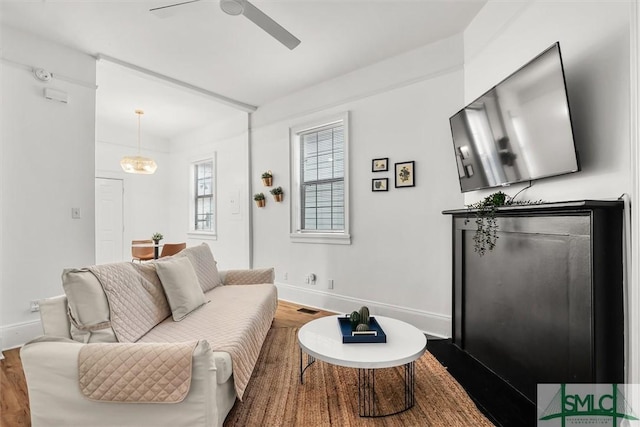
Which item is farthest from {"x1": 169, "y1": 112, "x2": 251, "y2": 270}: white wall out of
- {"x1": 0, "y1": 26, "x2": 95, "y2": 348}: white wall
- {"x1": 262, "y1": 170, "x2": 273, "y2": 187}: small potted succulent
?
{"x1": 0, "y1": 26, "x2": 95, "y2": 348}: white wall

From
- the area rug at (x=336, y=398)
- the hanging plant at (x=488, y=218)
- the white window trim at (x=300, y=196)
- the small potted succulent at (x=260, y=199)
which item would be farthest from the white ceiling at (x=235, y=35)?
the area rug at (x=336, y=398)

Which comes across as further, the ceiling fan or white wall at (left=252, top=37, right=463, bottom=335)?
white wall at (left=252, top=37, right=463, bottom=335)

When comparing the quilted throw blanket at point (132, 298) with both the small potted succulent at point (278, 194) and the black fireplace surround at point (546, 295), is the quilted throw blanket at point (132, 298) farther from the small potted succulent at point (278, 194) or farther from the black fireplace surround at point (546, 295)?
the black fireplace surround at point (546, 295)

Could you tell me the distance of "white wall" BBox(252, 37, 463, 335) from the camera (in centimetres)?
295

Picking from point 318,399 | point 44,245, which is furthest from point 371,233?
point 44,245

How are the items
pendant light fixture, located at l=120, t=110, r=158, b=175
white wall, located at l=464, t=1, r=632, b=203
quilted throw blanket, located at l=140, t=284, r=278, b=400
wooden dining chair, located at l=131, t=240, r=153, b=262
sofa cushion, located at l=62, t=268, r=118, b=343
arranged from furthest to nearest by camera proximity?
wooden dining chair, located at l=131, t=240, r=153, b=262 → pendant light fixture, located at l=120, t=110, r=158, b=175 → quilted throw blanket, located at l=140, t=284, r=278, b=400 → sofa cushion, located at l=62, t=268, r=118, b=343 → white wall, located at l=464, t=1, r=632, b=203

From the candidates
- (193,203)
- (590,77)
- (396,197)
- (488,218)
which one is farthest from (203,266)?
(193,203)

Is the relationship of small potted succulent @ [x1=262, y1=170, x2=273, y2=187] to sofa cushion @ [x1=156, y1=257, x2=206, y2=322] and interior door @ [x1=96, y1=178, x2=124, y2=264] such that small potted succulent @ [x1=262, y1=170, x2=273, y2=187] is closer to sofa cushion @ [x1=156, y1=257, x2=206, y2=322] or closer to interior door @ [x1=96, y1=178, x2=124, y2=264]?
sofa cushion @ [x1=156, y1=257, x2=206, y2=322]

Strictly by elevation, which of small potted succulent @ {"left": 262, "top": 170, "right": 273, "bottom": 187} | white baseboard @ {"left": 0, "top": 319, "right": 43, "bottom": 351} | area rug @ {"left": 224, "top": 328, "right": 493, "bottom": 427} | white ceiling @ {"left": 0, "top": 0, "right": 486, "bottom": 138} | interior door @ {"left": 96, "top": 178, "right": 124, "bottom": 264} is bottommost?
area rug @ {"left": 224, "top": 328, "right": 493, "bottom": 427}

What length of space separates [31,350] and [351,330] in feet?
5.32

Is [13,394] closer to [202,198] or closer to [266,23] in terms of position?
[266,23]

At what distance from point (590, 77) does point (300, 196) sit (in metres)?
3.13

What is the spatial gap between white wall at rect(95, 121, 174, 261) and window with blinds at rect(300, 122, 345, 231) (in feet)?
10.8

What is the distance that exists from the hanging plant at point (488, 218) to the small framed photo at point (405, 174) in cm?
90
